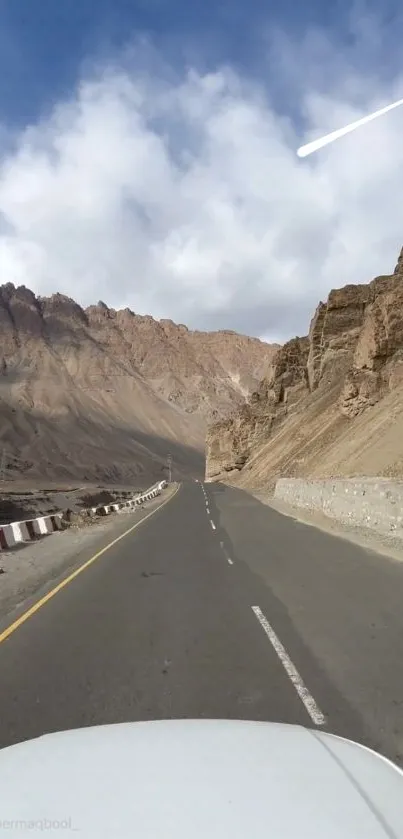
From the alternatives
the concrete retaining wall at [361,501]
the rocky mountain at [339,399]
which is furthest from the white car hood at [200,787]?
the rocky mountain at [339,399]

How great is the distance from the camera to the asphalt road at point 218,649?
535 cm

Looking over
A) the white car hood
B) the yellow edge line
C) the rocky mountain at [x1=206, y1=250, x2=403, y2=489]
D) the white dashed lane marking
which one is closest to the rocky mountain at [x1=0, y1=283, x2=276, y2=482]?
the rocky mountain at [x1=206, y1=250, x2=403, y2=489]

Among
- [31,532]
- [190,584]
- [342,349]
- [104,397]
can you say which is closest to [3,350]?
[104,397]

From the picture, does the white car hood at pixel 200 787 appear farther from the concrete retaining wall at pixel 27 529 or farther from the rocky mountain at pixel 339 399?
the rocky mountain at pixel 339 399

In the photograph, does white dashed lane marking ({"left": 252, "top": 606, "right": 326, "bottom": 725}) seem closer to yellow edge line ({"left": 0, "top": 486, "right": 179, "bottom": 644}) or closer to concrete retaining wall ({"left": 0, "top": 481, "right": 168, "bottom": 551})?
yellow edge line ({"left": 0, "top": 486, "right": 179, "bottom": 644})

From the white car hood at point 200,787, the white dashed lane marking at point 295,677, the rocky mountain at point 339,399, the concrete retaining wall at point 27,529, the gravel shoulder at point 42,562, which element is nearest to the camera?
the white car hood at point 200,787

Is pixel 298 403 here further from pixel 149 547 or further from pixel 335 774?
pixel 335 774


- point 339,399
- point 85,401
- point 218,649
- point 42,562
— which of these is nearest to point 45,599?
point 218,649

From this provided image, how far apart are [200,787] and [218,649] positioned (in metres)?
4.56

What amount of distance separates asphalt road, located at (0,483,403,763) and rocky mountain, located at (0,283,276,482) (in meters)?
91.0

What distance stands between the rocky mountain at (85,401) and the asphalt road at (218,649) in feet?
299

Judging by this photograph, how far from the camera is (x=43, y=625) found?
8680 millimetres

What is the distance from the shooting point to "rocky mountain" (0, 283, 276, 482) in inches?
4742

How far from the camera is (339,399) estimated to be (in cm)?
5475
